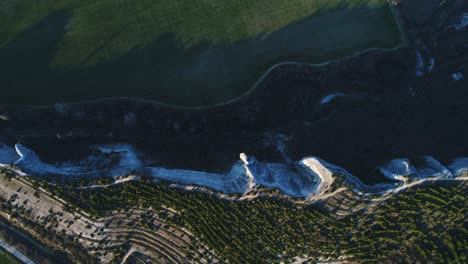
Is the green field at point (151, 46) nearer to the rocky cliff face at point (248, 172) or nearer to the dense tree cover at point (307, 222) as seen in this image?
the rocky cliff face at point (248, 172)

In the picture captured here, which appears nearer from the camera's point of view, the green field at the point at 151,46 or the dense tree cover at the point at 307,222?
the dense tree cover at the point at 307,222

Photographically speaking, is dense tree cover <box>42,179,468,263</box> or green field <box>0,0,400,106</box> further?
green field <box>0,0,400,106</box>

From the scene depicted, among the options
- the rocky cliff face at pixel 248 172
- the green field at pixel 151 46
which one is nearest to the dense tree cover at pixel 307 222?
the rocky cliff face at pixel 248 172

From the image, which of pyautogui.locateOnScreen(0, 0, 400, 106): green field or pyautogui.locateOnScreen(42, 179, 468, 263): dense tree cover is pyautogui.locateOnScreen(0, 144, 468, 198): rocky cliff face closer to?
pyautogui.locateOnScreen(42, 179, 468, 263): dense tree cover

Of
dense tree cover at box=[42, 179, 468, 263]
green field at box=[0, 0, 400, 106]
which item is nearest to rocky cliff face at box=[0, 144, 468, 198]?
dense tree cover at box=[42, 179, 468, 263]

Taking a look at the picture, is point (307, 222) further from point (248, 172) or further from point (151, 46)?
point (151, 46)

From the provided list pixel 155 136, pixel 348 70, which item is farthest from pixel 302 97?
pixel 155 136
